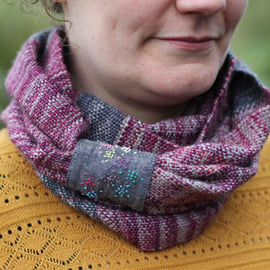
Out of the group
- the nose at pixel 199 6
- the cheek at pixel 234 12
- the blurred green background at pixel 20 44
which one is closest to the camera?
the nose at pixel 199 6

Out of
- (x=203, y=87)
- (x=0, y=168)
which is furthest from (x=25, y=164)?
(x=203, y=87)

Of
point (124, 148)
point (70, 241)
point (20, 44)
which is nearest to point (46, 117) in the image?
point (124, 148)

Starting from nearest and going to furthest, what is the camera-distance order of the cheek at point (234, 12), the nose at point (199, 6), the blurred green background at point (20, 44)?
the nose at point (199, 6)
the cheek at point (234, 12)
the blurred green background at point (20, 44)

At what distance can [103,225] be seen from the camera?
1.28 metres

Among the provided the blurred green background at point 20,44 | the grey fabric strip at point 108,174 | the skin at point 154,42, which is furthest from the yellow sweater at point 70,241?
the blurred green background at point 20,44

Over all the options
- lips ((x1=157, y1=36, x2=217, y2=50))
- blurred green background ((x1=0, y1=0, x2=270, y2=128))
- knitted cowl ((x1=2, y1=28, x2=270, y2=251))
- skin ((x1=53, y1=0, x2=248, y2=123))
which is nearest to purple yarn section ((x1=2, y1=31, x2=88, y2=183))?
knitted cowl ((x1=2, y1=28, x2=270, y2=251))

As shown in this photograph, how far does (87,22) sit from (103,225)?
Answer: 0.54 meters

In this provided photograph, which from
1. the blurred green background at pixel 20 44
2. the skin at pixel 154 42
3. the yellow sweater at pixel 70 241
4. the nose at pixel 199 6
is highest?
the nose at pixel 199 6

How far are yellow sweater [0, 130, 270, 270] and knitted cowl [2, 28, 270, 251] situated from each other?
0.16 ft

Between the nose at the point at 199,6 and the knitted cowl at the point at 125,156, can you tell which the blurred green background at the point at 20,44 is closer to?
the knitted cowl at the point at 125,156

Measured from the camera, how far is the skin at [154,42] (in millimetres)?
1166

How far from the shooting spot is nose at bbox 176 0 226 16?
3.70 feet

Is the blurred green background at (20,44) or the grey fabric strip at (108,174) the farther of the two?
the blurred green background at (20,44)

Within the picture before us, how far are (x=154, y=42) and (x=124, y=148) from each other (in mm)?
281
